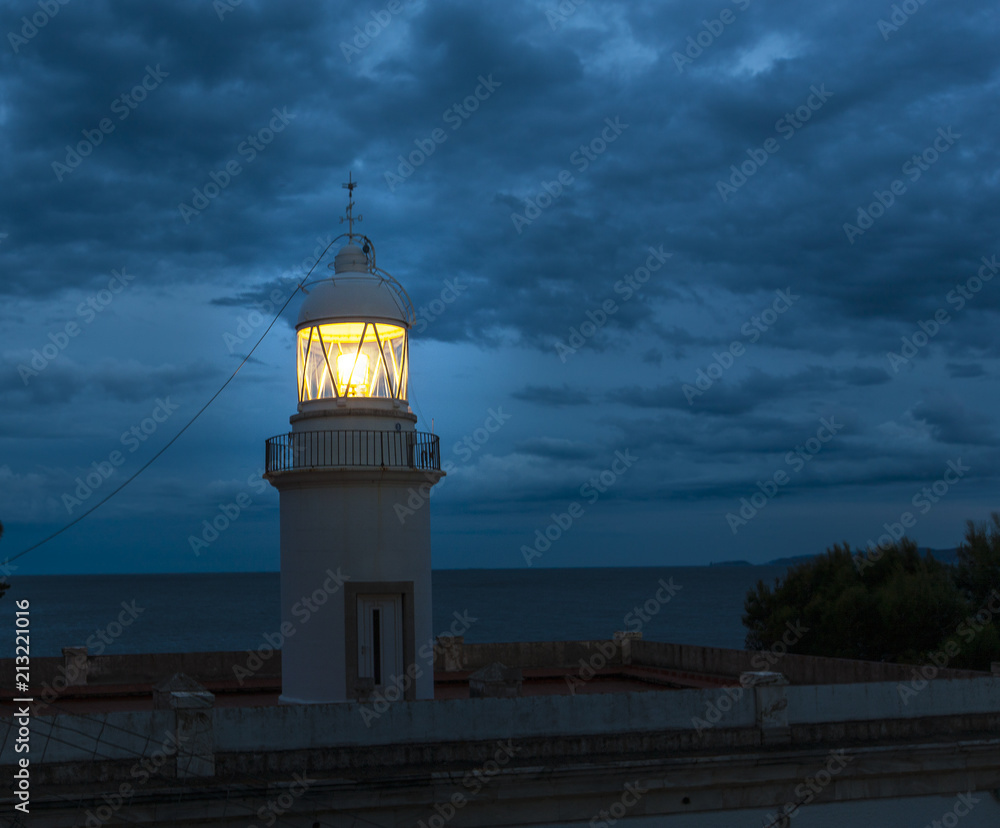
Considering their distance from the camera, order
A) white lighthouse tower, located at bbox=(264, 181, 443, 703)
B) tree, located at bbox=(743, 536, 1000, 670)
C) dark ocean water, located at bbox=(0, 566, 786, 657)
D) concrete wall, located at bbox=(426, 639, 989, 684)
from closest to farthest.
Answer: white lighthouse tower, located at bbox=(264, 181, 443, 703) < concrete wall, located at bbox=(426, 639, 989, 684) < tree, located at bbox=(743, 536, 1000, 670) < dark ocean water, located at bbox=(0, 566, 786, 657)

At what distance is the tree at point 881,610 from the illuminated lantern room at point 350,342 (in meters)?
14.6

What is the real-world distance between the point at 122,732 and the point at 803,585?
79.6ft

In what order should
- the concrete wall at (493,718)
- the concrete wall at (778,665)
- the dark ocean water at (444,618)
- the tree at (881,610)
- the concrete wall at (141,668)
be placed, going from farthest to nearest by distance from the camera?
the dark ocean water at (444,618)
the tree at (881,610)
the concrete wall at (141,668)
the concrete wall at (778,665)
the concrete wall at (493,718)

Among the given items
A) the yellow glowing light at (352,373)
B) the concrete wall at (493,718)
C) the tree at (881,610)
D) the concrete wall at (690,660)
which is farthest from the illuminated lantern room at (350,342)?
the tree at (881,610)

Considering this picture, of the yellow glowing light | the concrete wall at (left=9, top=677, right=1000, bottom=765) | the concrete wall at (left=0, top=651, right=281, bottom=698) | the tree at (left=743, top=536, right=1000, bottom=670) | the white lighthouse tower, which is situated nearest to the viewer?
the concrete wall at (left=9, top=677, right=1000, bottom=765)

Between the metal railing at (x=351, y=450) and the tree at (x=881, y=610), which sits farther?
the tree at (x=881, y=610)

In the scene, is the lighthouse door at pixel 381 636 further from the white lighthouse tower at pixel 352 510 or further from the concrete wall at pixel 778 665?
the concrete wall at pixel 778 665

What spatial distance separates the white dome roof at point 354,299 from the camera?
49.1 ft

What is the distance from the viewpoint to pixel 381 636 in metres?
14.7

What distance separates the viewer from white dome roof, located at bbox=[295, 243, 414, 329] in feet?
49.1

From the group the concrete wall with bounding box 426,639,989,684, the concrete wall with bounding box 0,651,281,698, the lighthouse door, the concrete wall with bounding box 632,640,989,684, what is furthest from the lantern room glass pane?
the concrete wall with bounding box 632,640,989,684

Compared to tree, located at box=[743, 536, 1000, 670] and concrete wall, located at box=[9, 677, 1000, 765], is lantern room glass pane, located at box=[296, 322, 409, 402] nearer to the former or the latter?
concrete wall, located at box=[9, 677, 1000, 765]

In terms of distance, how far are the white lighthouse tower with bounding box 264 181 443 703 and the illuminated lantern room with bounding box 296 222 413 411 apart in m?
0.02

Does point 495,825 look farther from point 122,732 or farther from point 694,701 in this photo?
point 122,732
